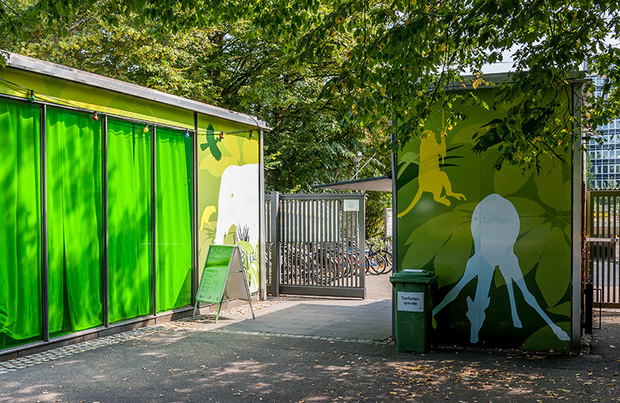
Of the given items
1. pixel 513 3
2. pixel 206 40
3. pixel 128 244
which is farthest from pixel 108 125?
pixel 206 40

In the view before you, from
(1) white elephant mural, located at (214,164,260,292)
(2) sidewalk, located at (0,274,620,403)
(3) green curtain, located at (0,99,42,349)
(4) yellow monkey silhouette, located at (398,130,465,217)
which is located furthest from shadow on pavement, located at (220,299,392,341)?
(3) green curtain, located at (0,99,42,349)

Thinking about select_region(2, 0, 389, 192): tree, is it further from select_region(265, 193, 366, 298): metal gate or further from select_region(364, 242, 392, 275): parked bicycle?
select_region(265, 193, 366, 298): metal gate

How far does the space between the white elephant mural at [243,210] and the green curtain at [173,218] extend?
3.02 ft

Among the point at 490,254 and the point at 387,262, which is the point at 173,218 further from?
the point at 387,262

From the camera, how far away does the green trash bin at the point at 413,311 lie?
755cm

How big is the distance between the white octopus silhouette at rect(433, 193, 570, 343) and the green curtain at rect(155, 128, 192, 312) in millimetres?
4546

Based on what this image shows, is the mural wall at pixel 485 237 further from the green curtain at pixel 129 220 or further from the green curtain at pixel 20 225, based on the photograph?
the green curtain at pixel 20 225

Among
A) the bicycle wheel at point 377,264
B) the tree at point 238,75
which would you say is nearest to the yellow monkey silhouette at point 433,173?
the tree at point 238,75

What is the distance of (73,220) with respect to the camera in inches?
317

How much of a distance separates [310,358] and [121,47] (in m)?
13.4

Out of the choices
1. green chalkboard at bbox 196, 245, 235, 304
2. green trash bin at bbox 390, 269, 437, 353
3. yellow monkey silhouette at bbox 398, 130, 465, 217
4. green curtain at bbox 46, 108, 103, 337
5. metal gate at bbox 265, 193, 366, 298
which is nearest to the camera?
green trash bin at bbox 390, 269, 437, 353

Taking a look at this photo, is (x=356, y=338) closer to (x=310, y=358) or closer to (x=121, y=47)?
(x=310, y=358)

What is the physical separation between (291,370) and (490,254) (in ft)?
9.89

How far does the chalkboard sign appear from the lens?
32.6 ft
